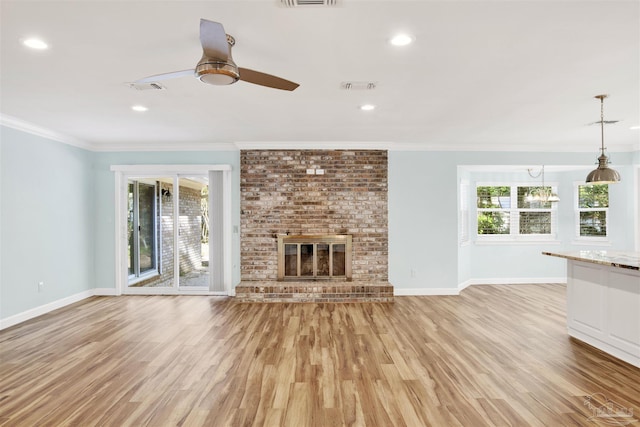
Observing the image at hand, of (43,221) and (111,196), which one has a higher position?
(111,196)

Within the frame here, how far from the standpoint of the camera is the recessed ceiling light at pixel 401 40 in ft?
7.09

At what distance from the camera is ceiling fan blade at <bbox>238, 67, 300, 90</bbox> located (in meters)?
2.07

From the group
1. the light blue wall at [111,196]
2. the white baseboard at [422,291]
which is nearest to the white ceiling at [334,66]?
the light blue wall at [111,196]

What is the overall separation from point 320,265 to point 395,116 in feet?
8.90

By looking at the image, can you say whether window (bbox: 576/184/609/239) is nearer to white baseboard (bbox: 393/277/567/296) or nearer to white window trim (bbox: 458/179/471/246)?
white baseboard (bbox: 393/277/567/296)

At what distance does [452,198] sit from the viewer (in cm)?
568

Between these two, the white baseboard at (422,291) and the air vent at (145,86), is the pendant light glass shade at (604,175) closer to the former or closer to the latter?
the white baseboard at (422,291)

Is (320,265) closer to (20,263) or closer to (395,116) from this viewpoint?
(395,116)

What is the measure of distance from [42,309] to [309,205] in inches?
158

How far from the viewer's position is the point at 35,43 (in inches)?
88.4

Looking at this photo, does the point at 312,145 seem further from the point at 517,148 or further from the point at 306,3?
the point at 306,3

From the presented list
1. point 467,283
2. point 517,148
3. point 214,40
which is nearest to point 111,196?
point 214,40

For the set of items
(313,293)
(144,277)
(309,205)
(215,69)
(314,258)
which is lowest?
(313,293)

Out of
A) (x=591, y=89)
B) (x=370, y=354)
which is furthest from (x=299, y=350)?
(x=591, y=89)
